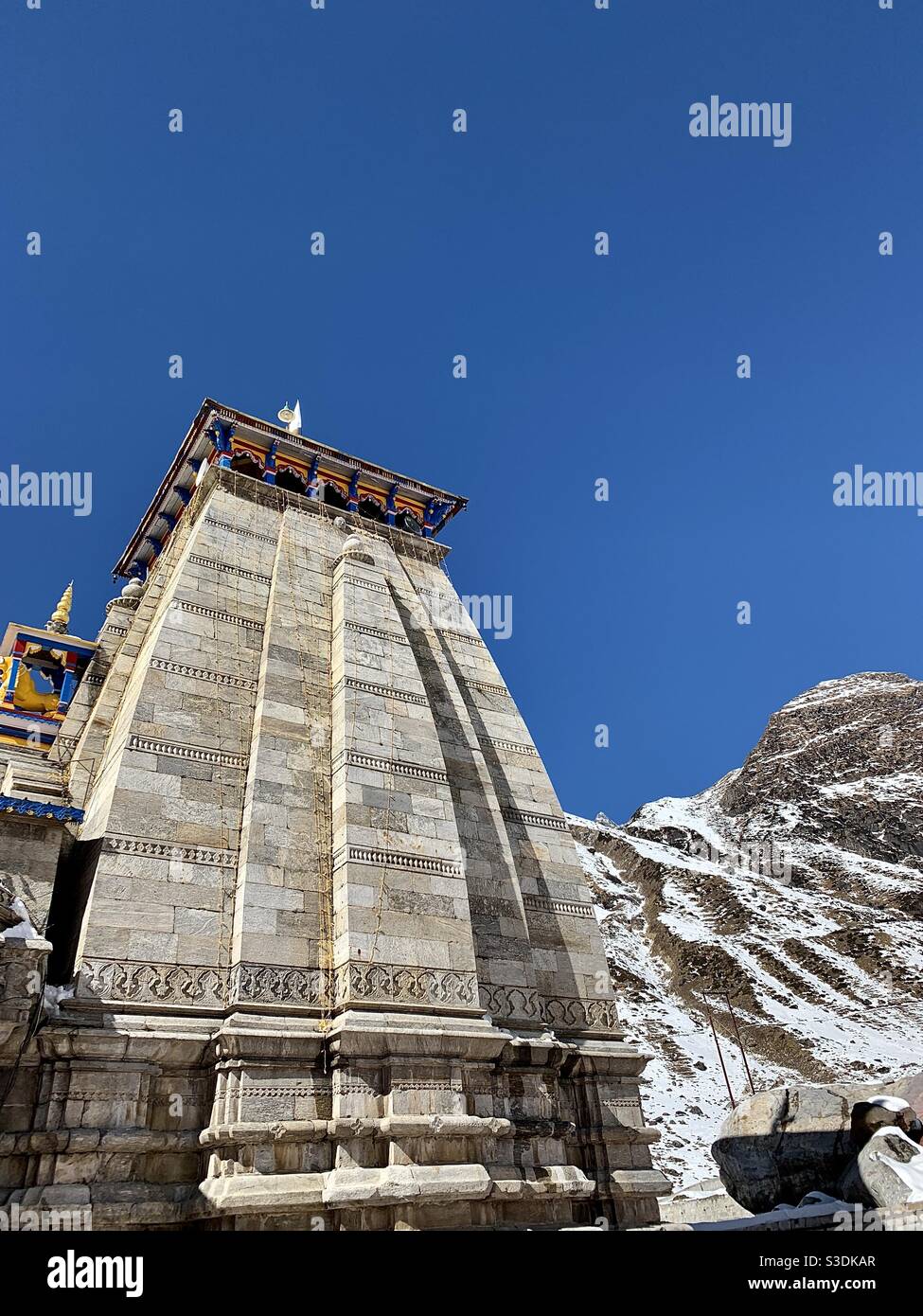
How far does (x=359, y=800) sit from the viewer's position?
461 inches

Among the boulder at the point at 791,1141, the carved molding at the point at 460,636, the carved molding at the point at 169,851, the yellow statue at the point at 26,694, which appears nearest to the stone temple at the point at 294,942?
the carved molding at the point at 169,851

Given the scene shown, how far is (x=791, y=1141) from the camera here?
9.53 meters

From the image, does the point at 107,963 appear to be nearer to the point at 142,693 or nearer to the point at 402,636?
the point at 142,693

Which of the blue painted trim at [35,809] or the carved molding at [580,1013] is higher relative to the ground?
the blue painted trim at [35,809]

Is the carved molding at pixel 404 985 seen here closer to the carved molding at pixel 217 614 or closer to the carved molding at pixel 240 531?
the carved molding at pixel 217 614

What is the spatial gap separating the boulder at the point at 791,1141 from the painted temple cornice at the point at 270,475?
609 inches

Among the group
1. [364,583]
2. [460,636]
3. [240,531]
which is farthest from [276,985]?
[460,636]

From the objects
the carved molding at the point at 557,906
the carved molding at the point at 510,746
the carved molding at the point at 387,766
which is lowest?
the carved molding at the point at 557,906

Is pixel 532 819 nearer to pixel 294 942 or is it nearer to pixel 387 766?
pixel 387 766

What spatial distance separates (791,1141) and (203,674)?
10.0m

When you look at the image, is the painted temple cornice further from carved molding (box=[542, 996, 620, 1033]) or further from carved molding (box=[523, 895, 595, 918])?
carved molding (box=[542, 996, 620, 1033])

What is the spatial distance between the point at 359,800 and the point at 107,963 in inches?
146

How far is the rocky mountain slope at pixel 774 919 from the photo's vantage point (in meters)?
60.9

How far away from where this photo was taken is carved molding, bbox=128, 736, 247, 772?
37.7ft
